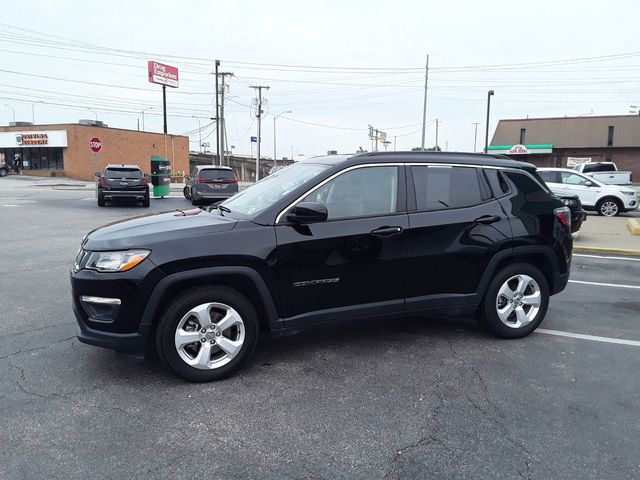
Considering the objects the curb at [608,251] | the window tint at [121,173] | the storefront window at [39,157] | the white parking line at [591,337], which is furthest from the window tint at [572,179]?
the storefront window at [39,157]

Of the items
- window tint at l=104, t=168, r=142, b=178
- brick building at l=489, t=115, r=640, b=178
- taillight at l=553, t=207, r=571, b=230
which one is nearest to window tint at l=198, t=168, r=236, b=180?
window tint at l=104, t=168, r=142, b=178

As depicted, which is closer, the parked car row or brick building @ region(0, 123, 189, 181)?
the parked car row

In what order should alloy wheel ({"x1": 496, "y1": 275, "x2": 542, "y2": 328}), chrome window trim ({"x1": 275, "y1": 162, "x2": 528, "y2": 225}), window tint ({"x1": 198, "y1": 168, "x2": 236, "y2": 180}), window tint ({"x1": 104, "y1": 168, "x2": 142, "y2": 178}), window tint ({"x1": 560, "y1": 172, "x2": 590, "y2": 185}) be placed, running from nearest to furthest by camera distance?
chrome window trim ({"x1": 275, "y1": 162, "x2": 528, "y2": 225})
alloy wheel ({"x1": 496, "y1": 275, "x2": 542, "y2": 328})
window tint ({"x1": 560, "y1": 172, "x2": 590, "y2": 185})
window tint ({"x1": 104, "y1": 168, "x2": 142, "y2": 178})
window tint ({"x1": 198, "y1": 168, "x2": 236, "y2": 180})

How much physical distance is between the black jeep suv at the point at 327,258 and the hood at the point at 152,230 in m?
0.01

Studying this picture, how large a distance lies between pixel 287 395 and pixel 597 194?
57.5 ft

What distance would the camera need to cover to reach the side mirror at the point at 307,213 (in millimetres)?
3828

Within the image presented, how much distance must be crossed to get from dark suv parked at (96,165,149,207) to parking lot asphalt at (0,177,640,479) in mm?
13888

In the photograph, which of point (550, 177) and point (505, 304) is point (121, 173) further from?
point (505, 304)

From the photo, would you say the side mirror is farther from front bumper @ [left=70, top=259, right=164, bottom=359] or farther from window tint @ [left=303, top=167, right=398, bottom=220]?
front bumper @ [left=70, top=259, right=164, bottom=359]

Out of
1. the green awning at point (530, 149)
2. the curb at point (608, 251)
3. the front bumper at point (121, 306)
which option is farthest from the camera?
the green awning at point (530, 149)

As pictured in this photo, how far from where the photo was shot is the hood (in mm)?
3686

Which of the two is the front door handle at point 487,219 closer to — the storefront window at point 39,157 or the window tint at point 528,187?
the window tint at point 528,187

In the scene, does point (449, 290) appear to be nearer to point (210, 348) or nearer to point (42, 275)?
point (210, 348)

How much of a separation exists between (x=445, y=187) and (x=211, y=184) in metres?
15.4
